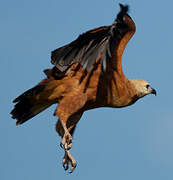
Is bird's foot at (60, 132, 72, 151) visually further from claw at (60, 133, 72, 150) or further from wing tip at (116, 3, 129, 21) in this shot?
wing tip at (116, 3, 129, 21)

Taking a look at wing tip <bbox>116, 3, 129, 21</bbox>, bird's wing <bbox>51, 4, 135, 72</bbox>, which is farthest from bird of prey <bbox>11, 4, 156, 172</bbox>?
wing tip <bbox>116, 3, 129, 21</bbox>

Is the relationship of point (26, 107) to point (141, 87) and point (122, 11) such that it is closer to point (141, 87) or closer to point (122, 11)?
point (141, 87)

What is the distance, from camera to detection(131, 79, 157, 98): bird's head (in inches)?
418

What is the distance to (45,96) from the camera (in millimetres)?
10469

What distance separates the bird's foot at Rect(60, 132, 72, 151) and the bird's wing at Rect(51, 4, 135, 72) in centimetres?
106

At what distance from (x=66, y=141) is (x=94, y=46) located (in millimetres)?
1581

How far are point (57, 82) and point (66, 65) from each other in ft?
1.22

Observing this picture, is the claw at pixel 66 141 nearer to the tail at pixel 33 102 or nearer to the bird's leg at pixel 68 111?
the bird's leg at pixel 68 111

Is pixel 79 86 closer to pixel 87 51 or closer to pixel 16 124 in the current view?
pixel 87 51

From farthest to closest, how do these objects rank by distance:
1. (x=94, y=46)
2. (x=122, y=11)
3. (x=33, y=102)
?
(x=33, y=102)
(x=94, y=46)
(x=122, y=11)

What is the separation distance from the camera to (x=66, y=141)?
1007 centimetres

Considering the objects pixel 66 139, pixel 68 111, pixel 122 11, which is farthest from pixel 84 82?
pixel 122 11

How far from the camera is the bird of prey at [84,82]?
9930 millimetres

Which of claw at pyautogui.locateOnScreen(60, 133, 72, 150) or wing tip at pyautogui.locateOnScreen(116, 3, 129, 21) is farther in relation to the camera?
claw at pyautogui.locateOnScreen(60, 133, 72, 150)
